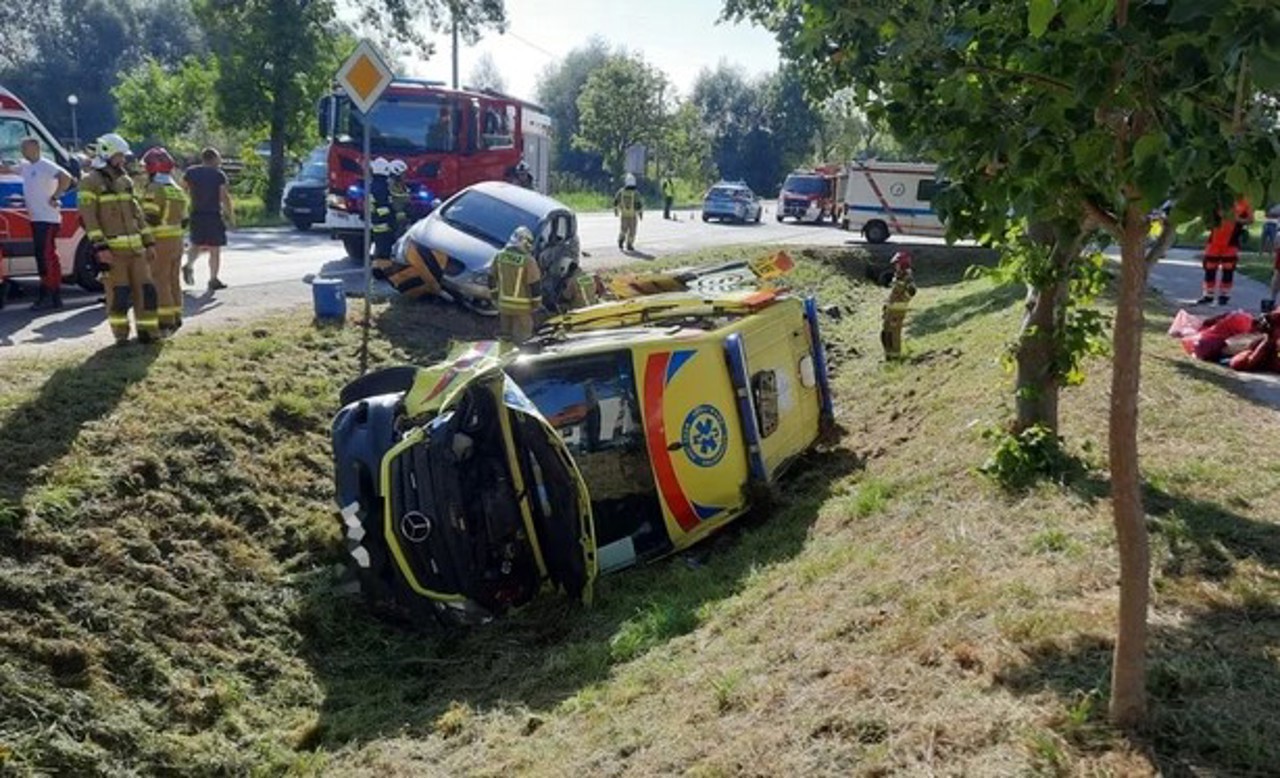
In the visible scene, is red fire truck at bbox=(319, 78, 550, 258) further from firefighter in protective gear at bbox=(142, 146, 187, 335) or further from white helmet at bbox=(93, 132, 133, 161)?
white helmet at bbox=(93, 132, 133, 161)

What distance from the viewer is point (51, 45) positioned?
257 feet

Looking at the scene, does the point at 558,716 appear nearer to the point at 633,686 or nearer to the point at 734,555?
the point at 633,686

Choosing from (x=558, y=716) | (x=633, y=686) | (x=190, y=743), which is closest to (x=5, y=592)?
(x=190, y=743)

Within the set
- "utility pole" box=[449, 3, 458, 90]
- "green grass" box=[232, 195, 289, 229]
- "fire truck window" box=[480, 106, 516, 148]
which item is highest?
"utility pole" box=[449, 3, 458, 90]

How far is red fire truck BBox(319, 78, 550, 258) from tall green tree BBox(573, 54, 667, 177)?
42.5 meters

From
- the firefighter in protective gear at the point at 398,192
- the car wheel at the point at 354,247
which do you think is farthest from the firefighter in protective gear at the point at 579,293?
the car wheel at the point at 354,247

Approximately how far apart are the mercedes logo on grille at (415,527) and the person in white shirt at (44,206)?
271 inches

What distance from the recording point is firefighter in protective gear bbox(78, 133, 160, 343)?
27.7 feet

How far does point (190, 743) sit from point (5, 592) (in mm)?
1226

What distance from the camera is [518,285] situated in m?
11.0

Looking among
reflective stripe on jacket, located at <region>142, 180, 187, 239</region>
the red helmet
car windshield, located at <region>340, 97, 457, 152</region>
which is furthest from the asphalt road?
car windshield, located at <region>340, 97, 457, 152</region>

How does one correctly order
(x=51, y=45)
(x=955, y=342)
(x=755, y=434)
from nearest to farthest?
(x=755, y=434), (x=955, y=342), (x=51, y=45)

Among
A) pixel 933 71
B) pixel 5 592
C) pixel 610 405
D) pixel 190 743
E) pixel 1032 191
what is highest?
pixel 933 71

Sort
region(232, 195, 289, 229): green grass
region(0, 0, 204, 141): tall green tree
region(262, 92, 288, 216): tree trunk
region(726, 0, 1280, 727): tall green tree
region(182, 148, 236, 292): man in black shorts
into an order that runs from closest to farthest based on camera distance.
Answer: region(726, 0, 1280, 727): tall green tree → region(182, 148, 236, 292): man in black shorts → region(232, 195, 289, 229): green grass → region(262, 92, 288, 216): tree trunk → region(0, 0, 204, 141): tall green tree
